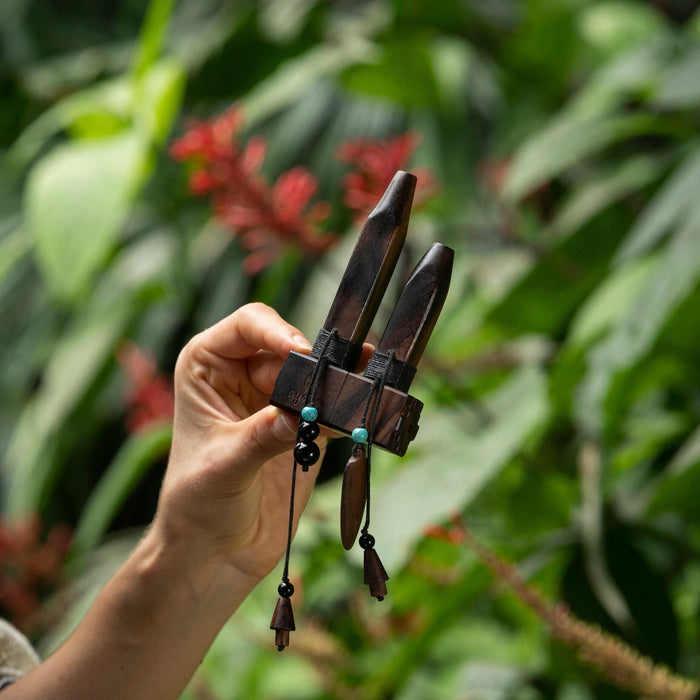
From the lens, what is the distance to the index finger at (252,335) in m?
0.26

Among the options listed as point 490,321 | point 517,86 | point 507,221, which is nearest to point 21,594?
point 490,321

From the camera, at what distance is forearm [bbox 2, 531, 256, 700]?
0.95ft

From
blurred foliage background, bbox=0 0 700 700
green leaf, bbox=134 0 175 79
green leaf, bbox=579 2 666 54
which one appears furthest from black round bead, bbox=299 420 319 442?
green leaf, bbox=579 2 666 54

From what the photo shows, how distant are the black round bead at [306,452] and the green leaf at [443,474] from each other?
19cm

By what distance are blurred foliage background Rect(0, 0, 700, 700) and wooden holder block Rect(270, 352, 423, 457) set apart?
7.3 inches

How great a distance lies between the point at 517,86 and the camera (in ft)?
3.14

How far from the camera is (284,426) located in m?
0.25

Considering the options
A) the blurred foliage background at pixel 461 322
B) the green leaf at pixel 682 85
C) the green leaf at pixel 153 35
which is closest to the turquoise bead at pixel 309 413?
the blurred foliage background at pixel 461 322

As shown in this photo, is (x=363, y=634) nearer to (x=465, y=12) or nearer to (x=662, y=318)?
(x=662, y=318)

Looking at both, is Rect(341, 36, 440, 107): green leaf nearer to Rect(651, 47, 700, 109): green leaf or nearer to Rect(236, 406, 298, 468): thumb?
Rect(651, 47, 700, 109): green leaf

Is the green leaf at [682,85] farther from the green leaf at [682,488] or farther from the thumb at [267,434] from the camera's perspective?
the thumb at [267,434]

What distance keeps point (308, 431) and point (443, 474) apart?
252 millimetres

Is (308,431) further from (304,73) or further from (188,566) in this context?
(304,73)

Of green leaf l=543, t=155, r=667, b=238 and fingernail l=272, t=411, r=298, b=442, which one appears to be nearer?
fingernail l=272, t=411, r=298, b=442
